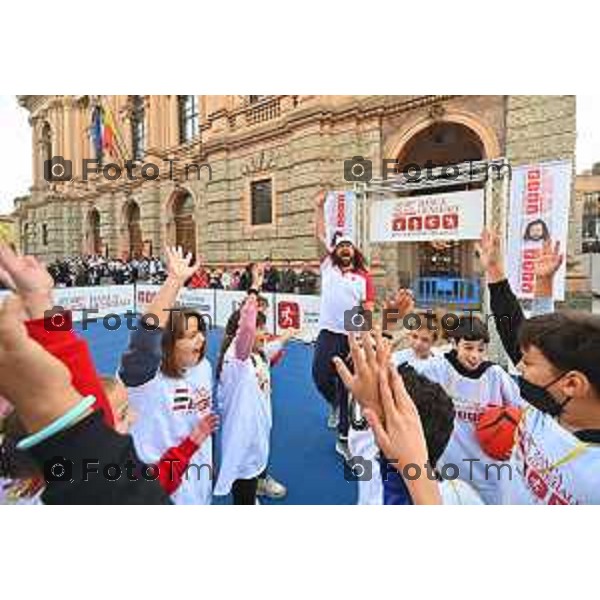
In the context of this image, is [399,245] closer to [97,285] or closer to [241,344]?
[241,344]

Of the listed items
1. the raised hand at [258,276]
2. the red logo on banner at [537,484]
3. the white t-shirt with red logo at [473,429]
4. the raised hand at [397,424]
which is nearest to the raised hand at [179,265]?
the raised hand at [258,276]

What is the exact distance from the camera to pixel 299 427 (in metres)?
2.33

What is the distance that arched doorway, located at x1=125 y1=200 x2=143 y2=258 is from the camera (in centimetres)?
233

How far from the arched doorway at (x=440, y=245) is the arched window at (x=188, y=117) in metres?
0.95

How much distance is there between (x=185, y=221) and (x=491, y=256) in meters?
1.41

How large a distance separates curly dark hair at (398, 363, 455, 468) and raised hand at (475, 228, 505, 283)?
62cm

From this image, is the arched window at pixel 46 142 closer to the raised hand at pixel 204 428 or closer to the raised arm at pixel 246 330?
the raised arm at pixel 246 330

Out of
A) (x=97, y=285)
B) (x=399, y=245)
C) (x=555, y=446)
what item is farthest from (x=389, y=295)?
(x=97, y=285)

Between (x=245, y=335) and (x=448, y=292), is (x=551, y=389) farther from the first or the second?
(x=245, y=335)

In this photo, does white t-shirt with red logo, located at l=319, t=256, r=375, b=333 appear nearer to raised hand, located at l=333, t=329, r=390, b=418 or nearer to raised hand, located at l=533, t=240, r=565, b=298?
raised hand, located at l=533, t=240, r=565, b=298

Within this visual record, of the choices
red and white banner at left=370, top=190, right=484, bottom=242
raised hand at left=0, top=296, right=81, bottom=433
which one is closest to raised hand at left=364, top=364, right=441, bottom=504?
raised hand at left=0, top=296, right=81, bottom=433

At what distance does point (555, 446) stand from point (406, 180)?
1311mm

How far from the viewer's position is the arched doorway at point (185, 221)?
2330 mm

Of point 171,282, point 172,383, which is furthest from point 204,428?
point 171,282
